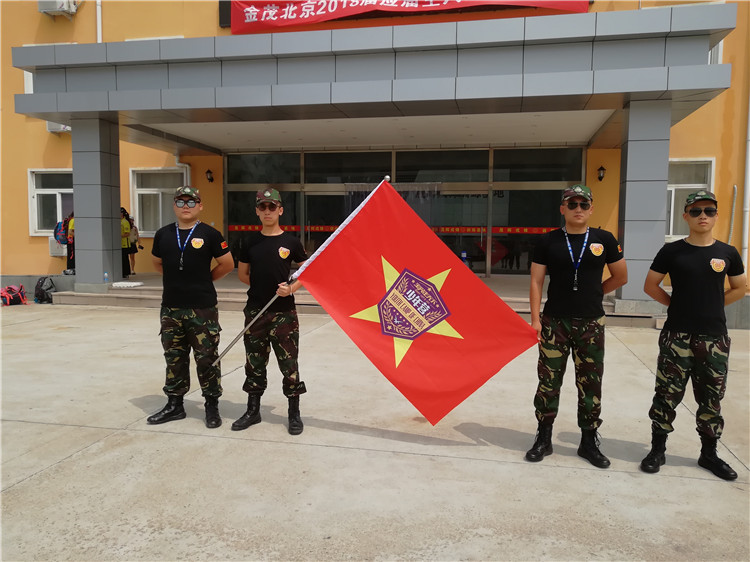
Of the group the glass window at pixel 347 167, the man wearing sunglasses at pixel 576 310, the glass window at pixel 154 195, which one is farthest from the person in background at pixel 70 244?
the man wearing sunglasses at pixel 576 310

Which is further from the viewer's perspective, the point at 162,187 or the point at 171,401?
the point at 162,187

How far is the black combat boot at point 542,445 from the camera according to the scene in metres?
3.54

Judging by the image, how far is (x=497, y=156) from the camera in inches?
516

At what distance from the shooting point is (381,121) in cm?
1053

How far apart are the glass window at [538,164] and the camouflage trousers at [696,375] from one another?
392 inches

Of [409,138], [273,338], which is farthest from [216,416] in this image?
[409,138]

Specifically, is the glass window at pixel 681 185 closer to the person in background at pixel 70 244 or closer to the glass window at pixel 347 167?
the glass window at pixel 347 167

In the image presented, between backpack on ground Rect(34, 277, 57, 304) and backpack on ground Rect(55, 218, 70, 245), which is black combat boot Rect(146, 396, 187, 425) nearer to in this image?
backpack on ground Rect(34, 277, 57, 304)

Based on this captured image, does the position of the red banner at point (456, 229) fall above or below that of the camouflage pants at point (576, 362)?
above

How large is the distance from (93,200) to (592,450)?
10078 mm

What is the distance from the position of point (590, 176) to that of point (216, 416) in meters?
10.8

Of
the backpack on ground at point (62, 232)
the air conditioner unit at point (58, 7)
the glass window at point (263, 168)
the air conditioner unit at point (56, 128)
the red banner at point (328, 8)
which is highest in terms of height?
the air conditioner unit at point (58, 7)

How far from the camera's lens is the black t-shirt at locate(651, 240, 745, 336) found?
3322 mm

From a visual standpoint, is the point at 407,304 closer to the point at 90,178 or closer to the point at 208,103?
the point at 208,103
